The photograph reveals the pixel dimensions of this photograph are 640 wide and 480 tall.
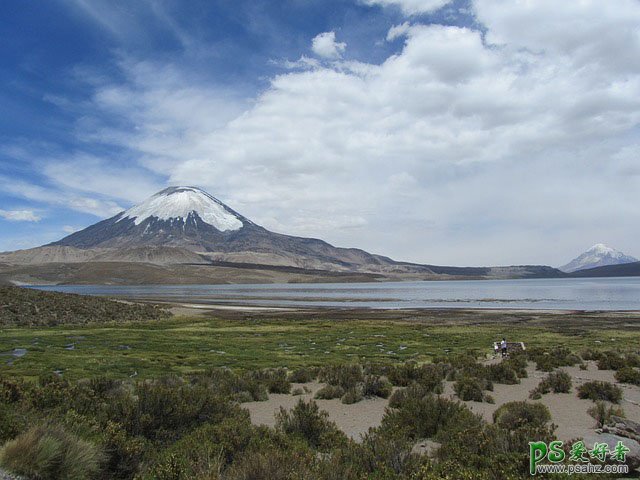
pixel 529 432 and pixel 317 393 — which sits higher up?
pixel 529 432

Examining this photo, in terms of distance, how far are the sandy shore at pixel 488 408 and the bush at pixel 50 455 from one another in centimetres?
559

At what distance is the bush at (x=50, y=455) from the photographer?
5.27 metres

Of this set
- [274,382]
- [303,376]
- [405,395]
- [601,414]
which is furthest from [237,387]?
[601,414]

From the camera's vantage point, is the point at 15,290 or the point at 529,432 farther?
the point at 15,290

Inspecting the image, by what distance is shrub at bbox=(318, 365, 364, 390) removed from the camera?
51.6 ft

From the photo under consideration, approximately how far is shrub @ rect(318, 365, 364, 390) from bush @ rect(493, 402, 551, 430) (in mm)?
5831

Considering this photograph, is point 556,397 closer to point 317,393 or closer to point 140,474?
point 317,393

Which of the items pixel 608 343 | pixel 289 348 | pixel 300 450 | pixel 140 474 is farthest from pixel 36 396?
pixel 608 343

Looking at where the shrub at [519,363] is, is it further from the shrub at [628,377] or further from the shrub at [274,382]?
the shrub at [274,382]

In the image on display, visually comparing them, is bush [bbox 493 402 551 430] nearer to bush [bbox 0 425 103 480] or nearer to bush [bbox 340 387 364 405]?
bush [bbox 340 387 364 405]

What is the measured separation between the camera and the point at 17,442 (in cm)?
544

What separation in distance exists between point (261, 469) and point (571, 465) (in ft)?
15.1

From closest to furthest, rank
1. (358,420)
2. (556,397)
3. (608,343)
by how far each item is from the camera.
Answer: (358,420) → (556,397) → (608,343)

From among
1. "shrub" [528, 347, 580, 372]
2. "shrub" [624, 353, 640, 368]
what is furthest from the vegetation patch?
"shrub" [624, 353, 640, 368]
